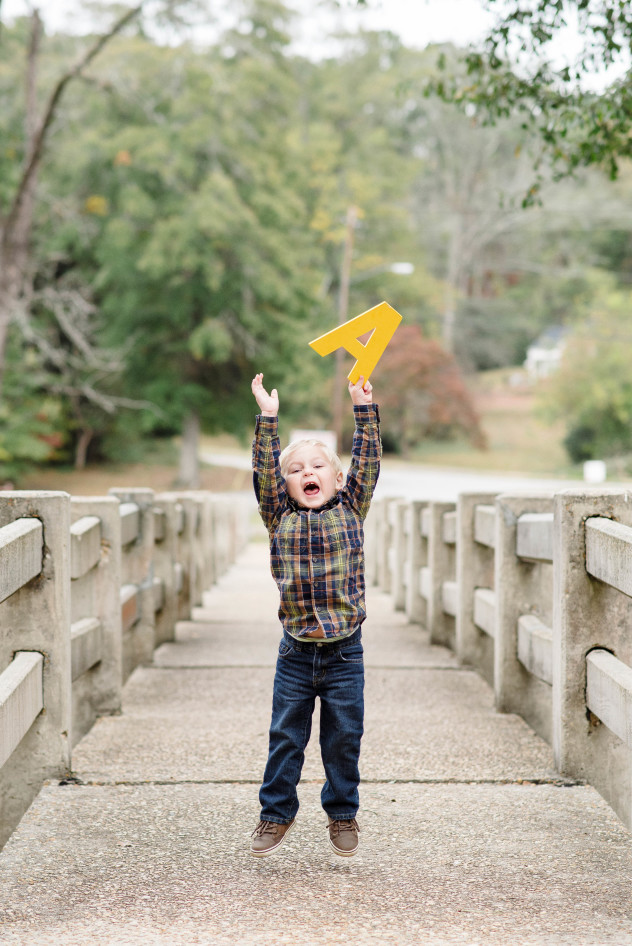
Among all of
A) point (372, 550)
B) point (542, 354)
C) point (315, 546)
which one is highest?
point (542, 354)

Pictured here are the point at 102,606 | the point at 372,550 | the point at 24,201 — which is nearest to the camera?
the point at 102,606

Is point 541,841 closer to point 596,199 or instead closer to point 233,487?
point 233,487

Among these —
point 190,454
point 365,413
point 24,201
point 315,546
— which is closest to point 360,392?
point 365,413

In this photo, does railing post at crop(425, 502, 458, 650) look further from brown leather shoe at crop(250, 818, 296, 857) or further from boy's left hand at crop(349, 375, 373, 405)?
brown leather shoe at crop(250, 818, 296, 857)

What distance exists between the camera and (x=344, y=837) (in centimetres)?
316

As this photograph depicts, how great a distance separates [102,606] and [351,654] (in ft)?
6.48

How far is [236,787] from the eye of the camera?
3922 millimetres

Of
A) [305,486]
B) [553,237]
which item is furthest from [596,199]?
[305,486]

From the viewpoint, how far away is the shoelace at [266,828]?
10.5ft

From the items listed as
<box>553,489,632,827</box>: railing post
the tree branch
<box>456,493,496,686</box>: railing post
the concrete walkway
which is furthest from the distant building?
<box>553,489,632,827</box>: railing post

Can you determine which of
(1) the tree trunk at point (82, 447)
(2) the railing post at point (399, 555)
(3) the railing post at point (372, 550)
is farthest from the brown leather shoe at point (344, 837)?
(1) the tree trunk at point (82, 447)

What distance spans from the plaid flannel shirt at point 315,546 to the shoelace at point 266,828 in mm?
559

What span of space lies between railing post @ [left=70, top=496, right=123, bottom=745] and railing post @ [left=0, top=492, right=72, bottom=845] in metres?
0.99

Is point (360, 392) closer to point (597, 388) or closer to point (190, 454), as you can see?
point (190, 454)
